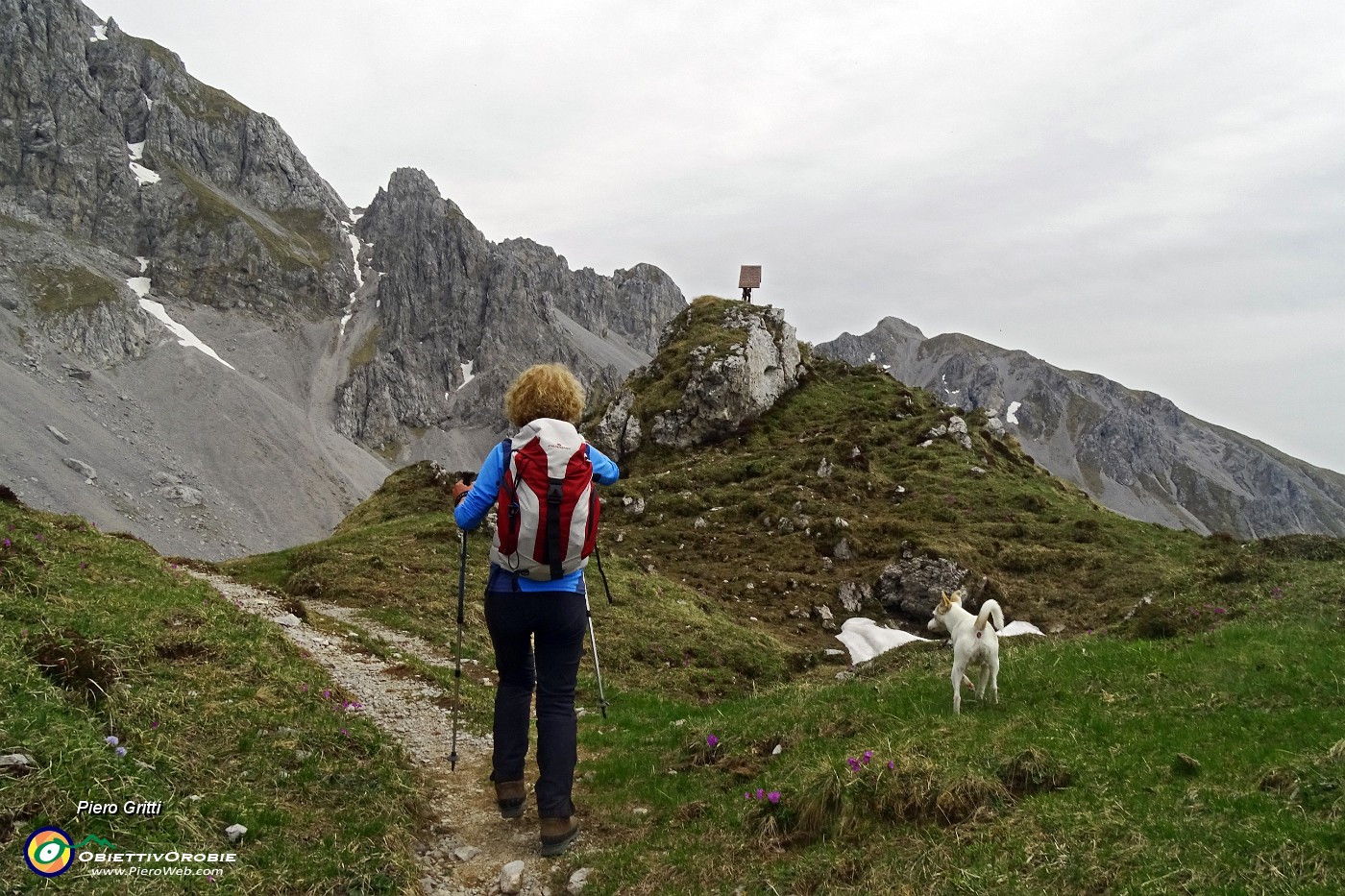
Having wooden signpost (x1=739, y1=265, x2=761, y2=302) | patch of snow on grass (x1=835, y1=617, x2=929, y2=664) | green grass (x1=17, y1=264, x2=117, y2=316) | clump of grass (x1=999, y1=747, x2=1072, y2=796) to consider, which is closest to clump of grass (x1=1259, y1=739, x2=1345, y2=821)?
clump of grass (x1=999, y1=747, x2=1072, y2=796)

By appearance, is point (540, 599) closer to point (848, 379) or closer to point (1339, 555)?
point (1339, 555)

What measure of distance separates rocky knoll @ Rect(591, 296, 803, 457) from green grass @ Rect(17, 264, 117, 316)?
188045 millimetres

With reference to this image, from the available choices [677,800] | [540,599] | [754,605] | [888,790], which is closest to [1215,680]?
[888,790]

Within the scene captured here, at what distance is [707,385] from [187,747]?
181 ft

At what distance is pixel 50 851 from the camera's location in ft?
16.5

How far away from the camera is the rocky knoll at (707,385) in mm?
60750

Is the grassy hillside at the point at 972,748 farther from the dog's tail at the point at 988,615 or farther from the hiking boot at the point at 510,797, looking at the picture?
the dog's tail at the point at 988,615

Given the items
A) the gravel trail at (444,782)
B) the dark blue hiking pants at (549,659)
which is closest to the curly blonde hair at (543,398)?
the dark blue hiking pants at (549,659)

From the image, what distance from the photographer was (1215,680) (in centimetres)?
962

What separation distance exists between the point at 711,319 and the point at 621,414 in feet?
53.0

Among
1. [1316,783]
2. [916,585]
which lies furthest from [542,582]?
[916,585]

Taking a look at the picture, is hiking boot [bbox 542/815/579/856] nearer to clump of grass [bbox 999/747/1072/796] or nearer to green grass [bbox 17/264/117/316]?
clump of grass [bbox 999/747/1072/796]

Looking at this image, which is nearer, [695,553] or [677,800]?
[677,800]

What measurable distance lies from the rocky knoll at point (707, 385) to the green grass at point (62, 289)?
188 m
